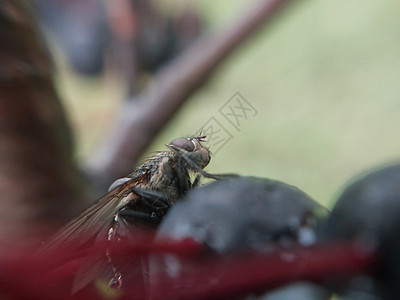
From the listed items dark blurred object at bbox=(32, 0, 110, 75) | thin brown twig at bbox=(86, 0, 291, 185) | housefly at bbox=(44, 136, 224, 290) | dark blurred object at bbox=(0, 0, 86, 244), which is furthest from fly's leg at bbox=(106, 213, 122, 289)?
dark blurred object at bbox=(32, 0, 110, 75)

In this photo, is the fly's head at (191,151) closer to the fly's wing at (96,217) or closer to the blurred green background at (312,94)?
the fly's wing at (96,217)

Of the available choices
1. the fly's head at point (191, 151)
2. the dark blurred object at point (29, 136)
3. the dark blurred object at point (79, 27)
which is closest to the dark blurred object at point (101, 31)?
the dark blurred object at point (79, 27)

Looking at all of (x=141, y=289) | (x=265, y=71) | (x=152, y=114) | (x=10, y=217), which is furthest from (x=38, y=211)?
(x=265, y=71)

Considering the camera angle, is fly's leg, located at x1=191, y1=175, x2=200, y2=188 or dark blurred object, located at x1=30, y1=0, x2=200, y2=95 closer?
fly's leg, located at x1=191, y1=175, x2=200, y2=188

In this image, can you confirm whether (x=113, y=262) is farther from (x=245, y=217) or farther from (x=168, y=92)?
(x=168, y=92)

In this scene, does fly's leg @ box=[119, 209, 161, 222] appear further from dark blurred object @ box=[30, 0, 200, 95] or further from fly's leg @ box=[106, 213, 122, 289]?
dark blurred object @ box=[30, 0, 200, 95]
